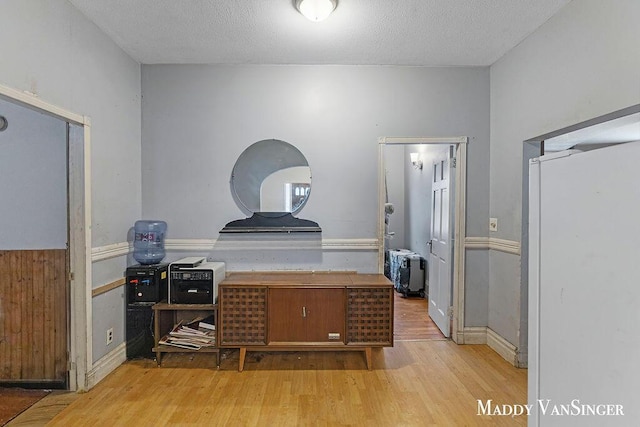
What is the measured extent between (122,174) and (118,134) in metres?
0.34

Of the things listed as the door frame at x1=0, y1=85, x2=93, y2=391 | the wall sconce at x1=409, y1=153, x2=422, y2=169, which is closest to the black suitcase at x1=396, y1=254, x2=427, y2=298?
the wall sconce at x1=409, y1=153, x2=422, y2=169

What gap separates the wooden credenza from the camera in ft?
9.07

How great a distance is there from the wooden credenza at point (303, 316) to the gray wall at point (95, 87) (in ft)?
3.42

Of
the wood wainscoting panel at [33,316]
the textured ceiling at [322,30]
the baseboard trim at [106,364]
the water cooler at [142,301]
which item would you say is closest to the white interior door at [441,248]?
the textured ceiling at [322,30]

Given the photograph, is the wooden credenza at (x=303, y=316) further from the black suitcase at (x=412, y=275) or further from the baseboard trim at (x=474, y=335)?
the black suitcase at (x=412, y=275)

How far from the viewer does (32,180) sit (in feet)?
8.23

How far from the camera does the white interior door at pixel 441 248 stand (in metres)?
3.43

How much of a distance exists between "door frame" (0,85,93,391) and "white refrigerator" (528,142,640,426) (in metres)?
2.73

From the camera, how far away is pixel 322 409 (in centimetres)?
225

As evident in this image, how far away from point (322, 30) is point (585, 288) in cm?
249

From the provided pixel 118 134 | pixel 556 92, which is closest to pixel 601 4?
pixel 556 92

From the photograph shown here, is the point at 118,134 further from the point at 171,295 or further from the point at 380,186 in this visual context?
the point at 380,186

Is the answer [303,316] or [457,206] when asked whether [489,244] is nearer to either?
[457,206]

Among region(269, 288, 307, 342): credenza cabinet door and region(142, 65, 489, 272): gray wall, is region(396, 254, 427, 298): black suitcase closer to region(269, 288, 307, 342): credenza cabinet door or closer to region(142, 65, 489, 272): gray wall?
region(142, 65, 489, 272): gray wall
